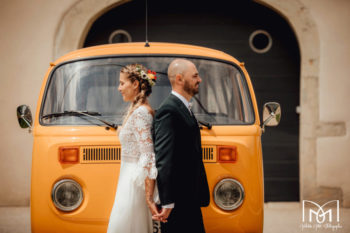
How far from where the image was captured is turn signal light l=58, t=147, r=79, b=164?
12.0ft

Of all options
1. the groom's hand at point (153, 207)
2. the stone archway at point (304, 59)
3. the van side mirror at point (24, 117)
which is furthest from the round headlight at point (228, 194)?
the stone archway at point (304, 59)

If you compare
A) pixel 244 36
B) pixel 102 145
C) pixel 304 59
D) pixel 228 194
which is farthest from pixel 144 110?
pixel 244 36

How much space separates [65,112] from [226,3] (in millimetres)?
5524

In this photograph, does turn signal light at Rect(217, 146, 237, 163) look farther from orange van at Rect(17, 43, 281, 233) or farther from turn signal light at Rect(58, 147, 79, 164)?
turn signal light at Rect(58, 147, 79, 164)

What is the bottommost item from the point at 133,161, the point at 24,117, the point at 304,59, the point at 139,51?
the point at 133,161

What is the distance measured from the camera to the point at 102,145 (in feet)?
12.0

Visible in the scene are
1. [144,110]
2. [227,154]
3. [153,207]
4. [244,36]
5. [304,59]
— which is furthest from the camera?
[244,36]

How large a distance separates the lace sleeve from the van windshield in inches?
30.6

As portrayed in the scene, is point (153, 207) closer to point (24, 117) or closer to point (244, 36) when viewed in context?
point (24, 117)

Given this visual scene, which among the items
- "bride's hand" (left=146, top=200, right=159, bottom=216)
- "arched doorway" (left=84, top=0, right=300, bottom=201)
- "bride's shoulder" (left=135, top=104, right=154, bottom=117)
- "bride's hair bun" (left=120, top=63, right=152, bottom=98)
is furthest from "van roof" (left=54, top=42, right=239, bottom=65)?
"arched doorway" (left=84, top=0, right=300, bottom=201)

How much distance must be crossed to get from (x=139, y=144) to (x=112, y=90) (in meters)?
1.14

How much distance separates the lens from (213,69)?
14.3ft

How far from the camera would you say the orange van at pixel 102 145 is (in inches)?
143

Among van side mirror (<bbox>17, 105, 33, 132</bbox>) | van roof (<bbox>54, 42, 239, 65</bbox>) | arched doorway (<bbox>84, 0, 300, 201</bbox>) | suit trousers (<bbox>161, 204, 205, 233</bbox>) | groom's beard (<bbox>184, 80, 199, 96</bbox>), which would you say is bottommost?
suit trousers (<bbox>161, 204, 205, 233</bbox>)
